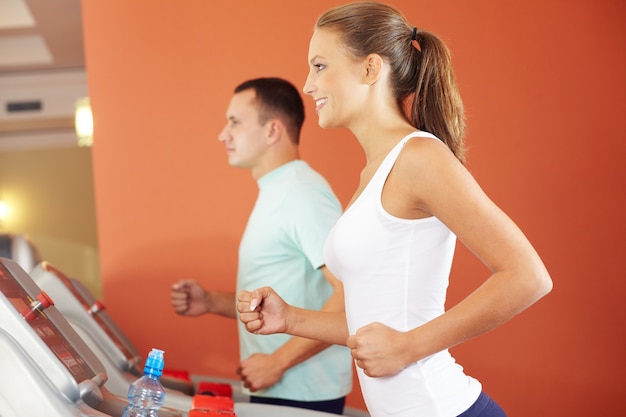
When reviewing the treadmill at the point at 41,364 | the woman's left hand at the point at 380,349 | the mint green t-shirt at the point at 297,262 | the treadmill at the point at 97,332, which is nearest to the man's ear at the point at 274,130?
the mint green t-shirt at the point at 297,262

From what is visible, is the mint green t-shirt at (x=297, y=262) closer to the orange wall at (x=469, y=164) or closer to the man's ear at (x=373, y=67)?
the man's ear at (x=373, y=67)

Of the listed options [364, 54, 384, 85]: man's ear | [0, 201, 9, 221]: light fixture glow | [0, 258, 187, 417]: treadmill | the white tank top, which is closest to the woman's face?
[364, 54, 384, 85]: man's ear

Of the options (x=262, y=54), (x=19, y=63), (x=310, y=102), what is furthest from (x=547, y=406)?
(x=19, y=63)

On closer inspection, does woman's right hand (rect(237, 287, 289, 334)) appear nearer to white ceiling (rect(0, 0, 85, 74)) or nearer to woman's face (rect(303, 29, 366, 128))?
woman's face (rect(303, 29, 366, 128))

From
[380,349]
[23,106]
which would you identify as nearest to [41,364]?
[380,349]

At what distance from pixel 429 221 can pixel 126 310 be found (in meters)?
2.25

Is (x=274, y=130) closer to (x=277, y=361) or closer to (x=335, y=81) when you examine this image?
(x=277, y=361)

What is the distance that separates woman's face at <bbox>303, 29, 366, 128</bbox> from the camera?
1486 mm

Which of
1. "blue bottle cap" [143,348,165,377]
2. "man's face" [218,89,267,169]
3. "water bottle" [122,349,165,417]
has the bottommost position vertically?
"water bottle" [122,349,165,417]

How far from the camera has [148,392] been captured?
5.08 ft

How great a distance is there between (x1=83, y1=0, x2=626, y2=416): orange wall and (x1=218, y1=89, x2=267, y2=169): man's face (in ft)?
2.47

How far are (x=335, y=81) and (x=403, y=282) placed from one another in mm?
402

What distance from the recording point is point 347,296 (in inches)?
55.8

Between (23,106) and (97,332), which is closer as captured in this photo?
(97,332)
